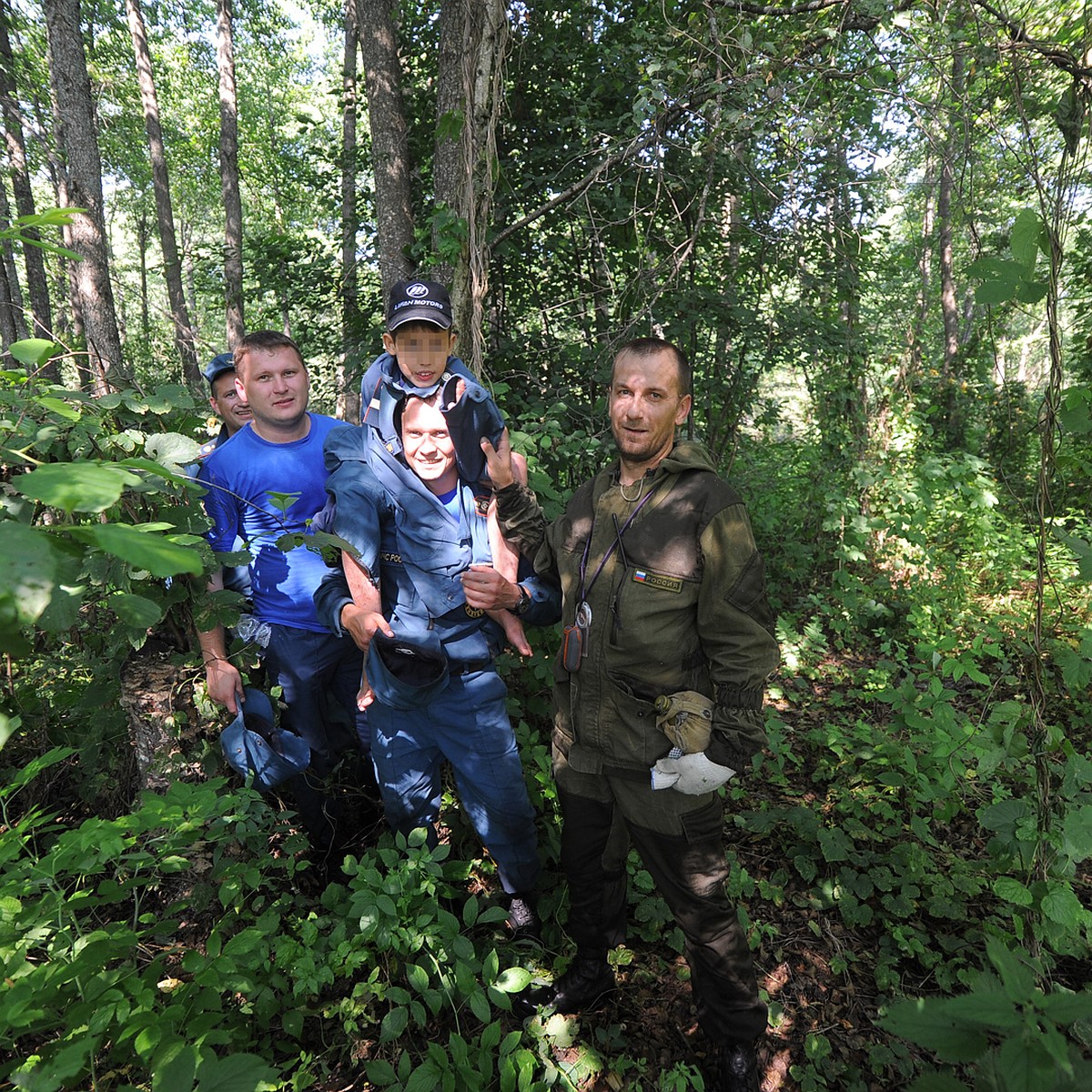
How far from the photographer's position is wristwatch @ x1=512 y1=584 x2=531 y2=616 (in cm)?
240

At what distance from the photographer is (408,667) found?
90.8 inches

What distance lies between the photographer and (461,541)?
2398 millimetres

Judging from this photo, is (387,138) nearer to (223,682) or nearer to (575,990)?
(223,682)

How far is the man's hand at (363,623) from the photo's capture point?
229 cm

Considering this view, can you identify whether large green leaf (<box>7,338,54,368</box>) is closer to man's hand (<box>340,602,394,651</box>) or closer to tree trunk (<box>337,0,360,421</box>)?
man's hand (<box>340,602,394,651</box>)

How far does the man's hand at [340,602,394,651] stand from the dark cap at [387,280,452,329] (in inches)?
40.7

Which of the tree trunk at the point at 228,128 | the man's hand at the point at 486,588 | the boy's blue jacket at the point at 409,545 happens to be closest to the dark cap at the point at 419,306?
the boy's blue jacket at the point at 409,545

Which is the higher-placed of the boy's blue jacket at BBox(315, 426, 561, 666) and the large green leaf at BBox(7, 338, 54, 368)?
the large green leaf at BBox(7, 338, 54, 368)

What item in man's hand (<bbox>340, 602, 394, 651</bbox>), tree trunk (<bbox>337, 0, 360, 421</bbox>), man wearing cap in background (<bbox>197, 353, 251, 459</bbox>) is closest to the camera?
man's hand (<bbox>340, 602, 394, 651</bbox>)

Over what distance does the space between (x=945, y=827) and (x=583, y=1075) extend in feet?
7.28

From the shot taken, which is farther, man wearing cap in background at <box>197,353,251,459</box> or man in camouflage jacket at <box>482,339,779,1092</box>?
man wearing cap in background at <box>197,353,251,459</box>

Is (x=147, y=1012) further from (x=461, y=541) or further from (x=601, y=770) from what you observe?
(x=461, y=541)

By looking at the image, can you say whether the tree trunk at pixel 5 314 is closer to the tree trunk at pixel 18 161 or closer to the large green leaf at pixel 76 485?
the tree trunk at pixel 18 161

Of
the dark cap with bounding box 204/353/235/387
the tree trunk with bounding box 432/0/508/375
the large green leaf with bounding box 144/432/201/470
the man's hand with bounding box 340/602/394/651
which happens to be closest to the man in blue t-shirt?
the man's hand with bounding box 340/602/394/651
